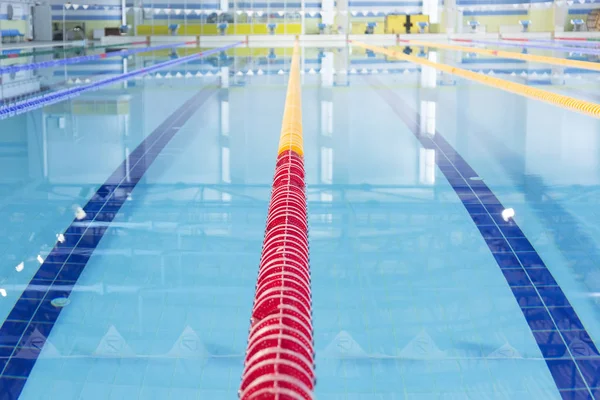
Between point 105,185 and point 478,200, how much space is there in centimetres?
236

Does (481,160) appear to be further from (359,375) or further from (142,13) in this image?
(142,13)

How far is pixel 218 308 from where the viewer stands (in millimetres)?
3070


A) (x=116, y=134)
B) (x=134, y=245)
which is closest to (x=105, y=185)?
(x=134, y=245)

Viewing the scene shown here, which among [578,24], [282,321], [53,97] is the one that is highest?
[578,24]

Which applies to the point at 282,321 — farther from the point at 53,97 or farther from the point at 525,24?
the point at 525,24

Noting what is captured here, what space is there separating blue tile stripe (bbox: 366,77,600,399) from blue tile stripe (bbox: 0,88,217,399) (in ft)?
5.58

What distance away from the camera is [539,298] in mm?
3119

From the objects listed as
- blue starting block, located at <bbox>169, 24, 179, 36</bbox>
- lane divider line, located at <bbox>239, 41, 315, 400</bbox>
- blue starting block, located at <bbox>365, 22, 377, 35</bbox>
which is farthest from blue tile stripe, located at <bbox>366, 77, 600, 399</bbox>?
blue starting block, located at <bbox>365, 22, 377, 35</bbox>

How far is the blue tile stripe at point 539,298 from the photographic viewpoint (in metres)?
2.48

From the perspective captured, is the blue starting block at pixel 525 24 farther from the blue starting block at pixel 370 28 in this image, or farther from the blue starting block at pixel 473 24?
the blue starting block at pixel 370 28

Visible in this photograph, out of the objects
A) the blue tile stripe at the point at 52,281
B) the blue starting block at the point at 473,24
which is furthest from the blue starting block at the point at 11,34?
the blue tile stripe at the point at 52,281

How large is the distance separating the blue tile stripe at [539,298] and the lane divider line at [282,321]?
0.94 meters

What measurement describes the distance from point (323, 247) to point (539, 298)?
112 cm

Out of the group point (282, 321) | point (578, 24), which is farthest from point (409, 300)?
point (578, 24)
